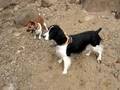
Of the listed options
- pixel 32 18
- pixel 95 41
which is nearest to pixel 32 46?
pixel 32 18

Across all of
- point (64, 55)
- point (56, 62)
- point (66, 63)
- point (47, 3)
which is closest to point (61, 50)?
point (64, 55)

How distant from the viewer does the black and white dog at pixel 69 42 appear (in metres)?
4.69

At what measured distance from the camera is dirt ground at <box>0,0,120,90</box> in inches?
194

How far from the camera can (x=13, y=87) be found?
16.7ft

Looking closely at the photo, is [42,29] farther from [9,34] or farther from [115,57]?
→ [115,57]

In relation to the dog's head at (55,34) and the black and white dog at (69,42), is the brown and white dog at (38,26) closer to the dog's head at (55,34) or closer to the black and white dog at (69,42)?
the black and white dog at (69,42)

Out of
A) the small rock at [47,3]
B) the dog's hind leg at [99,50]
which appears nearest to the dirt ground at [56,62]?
the dog's hind leg at [99,50]

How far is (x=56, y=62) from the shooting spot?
5203mm

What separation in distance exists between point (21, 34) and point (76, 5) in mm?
1093

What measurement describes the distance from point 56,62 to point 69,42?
1.64ft

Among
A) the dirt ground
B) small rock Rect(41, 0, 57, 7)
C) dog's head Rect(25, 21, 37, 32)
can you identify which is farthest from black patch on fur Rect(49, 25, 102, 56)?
small rock Rect(41, 0, 57, 7)

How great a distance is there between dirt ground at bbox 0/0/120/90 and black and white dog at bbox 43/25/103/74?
162 mm

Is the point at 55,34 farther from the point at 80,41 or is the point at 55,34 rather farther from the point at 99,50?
the point at 99,50

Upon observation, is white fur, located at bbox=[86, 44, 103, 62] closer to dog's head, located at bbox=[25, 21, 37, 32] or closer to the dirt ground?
the dirt ground
